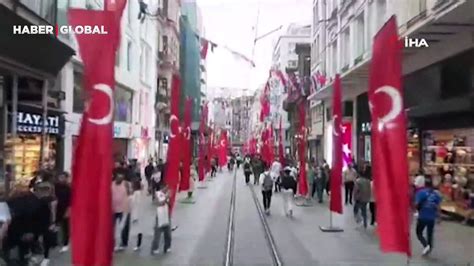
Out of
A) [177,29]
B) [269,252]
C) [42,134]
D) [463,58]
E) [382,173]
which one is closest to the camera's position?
[382,173]

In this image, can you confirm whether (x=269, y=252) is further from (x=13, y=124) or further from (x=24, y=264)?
(x=13, y=124)

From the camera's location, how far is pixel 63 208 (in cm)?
1403

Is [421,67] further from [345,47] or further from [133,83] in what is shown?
[133,83]

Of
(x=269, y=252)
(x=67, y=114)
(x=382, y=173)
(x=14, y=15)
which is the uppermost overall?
(x=14, y=15)

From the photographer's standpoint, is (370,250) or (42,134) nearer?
(370,250)

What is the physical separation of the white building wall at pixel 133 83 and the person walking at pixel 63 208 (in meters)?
12.9

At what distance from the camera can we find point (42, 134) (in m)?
23.1

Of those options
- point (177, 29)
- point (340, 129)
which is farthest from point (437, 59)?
point (177, 29)

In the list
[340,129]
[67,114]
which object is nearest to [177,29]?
[67,114]

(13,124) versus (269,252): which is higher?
(13,124)

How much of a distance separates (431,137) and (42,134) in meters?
13.6

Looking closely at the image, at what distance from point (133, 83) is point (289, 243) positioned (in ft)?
95.9

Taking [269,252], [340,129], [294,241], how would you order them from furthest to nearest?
[340,129], [294,241], [269,252]

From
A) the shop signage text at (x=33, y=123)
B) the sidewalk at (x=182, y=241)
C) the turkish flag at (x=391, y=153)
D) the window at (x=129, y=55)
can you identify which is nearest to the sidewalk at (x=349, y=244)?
the sidewalk at (x=182, y=241)
